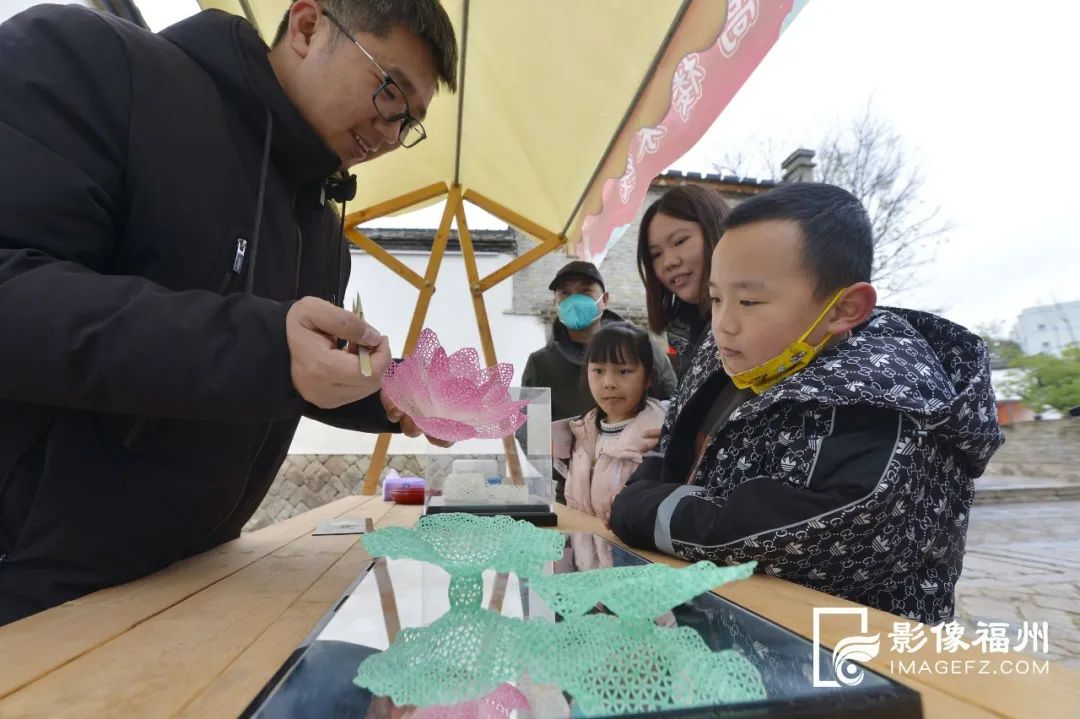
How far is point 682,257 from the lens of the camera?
61.4 inches

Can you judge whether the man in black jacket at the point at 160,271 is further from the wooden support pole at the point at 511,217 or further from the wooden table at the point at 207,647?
the wooden support pole at the point at 511,217

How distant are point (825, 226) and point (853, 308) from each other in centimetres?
15

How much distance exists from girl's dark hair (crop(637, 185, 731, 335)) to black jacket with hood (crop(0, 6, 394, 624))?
0.96m

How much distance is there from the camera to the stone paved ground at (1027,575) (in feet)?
9.59

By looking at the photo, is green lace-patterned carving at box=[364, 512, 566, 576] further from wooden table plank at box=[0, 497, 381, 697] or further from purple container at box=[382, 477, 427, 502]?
purple container at box=[382, 477, 427, 502]

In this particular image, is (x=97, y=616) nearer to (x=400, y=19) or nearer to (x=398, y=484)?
(x=400, y=19)

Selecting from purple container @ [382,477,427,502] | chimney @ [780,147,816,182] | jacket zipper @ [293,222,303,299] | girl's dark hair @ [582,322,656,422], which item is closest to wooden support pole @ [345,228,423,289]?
purple container @ [382,477,427,502]

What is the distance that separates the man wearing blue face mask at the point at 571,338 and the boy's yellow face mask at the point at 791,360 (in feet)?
5.18

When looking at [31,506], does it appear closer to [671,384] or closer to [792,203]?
[792,203]

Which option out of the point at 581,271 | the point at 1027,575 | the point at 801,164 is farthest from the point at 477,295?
A: the point at 801,164

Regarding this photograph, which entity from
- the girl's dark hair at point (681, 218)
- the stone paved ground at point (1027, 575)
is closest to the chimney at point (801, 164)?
the stone paved ground at point (1027, 575)

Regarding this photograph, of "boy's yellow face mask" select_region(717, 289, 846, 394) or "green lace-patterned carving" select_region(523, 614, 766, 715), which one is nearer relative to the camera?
"green lace-patterned carving" select_region(523, 614, 766, 715)

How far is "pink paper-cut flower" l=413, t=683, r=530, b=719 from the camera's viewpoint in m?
0.35

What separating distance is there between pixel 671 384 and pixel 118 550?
1.90 metres
